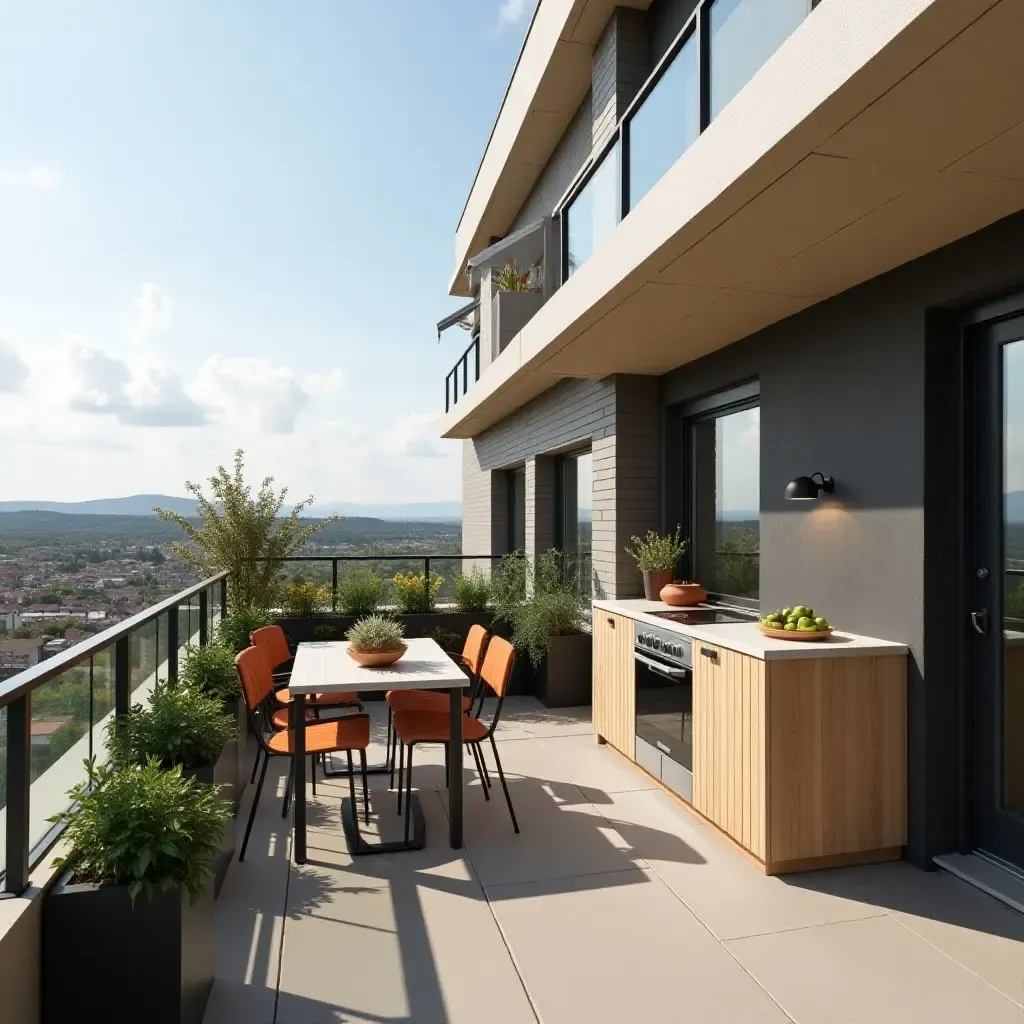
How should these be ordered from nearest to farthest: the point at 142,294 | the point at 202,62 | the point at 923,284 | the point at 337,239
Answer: the point at 923,284
the point at 202,62
the point at 142,294
the point at 337,239

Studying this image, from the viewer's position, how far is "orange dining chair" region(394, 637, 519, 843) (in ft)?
12.9

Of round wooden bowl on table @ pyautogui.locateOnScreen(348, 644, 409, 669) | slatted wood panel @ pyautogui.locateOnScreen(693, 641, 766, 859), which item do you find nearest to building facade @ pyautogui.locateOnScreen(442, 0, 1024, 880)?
slatted wood panel @ pyautogui.locateOnScreen(693, 641, 766, 859)

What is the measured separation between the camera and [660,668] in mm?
4453

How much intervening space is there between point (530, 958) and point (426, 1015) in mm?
474

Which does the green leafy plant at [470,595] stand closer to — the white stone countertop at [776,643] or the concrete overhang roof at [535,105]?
the white stone countertop at [776,643]

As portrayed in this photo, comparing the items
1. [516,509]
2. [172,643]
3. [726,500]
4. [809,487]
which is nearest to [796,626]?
[809,487]

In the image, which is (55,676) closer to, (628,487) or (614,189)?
(614,189)

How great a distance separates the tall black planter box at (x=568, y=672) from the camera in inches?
263

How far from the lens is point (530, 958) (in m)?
2.73

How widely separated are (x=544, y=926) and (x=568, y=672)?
3.79 metres

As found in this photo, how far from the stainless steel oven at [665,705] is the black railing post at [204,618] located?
10.0 ft

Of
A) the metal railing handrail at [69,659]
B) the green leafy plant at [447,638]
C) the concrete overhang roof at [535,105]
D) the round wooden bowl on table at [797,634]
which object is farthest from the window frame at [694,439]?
the metal railing handrail at [69,659]

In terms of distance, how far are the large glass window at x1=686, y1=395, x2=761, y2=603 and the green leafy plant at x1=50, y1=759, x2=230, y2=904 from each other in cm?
366

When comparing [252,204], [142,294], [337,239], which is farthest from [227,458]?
[337,239]
